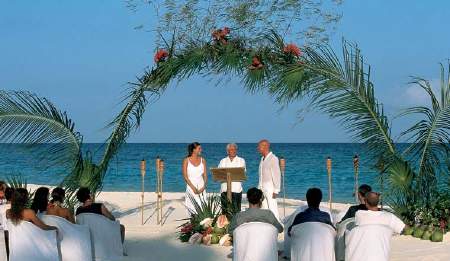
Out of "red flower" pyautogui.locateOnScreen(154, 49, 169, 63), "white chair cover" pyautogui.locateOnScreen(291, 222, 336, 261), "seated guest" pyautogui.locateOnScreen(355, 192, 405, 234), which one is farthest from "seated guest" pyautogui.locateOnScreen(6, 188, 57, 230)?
"red flower" pyautogui.locateOnScreen(154, 49, 169, 63)

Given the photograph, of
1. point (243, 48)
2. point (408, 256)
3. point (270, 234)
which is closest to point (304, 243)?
point (270, 234)

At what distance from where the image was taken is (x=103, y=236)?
1226 centimetres

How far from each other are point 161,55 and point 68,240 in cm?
423

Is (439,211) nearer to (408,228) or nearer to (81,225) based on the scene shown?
(408,228)

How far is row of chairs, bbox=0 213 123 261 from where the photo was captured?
10.3 m

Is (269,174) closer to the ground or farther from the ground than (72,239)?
farther from the ground

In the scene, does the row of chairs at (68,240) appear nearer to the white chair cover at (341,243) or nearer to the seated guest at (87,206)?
the seated guest at (87,206)

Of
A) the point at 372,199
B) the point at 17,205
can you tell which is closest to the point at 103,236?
the point at 17,205

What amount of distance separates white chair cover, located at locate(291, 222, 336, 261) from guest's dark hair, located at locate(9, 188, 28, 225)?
3.20 m

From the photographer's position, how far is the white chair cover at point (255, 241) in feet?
33.5

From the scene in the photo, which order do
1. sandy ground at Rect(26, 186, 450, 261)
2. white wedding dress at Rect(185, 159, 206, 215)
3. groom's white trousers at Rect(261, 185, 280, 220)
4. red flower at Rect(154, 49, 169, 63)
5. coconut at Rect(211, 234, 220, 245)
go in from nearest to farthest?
1. sandy ground at Rect(26, 186, 450, 261)
2. coconut at Rect(211, 234, 220, 245)
3. groom's white trousers at Rect(261, 185, 280, 220)
4. red flower at Rect(154, 49, 169, 63)
5. white wedding dress at Rect(185, 159, 206, 215)

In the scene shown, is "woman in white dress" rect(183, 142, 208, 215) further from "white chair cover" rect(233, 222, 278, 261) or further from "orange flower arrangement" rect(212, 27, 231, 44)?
"white chair cover" rect(233, 222, 278, 261)

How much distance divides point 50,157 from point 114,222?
2.12 metres

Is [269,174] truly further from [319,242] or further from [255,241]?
[319,242]
